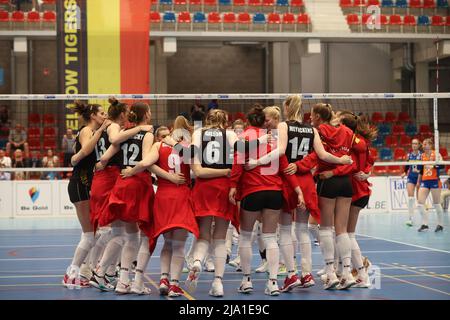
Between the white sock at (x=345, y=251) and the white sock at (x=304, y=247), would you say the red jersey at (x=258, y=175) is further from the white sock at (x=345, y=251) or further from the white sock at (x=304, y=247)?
the white sock at (x=345, y=251)

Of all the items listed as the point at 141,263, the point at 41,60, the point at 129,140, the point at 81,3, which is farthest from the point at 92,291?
the point at 41,60

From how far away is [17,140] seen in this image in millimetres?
23953

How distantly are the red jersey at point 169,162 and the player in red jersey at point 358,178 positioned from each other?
2.03m

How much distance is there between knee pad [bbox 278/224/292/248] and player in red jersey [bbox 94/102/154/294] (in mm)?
1484

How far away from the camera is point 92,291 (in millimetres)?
8367

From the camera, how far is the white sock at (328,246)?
8336mm

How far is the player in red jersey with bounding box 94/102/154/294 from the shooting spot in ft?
26.1

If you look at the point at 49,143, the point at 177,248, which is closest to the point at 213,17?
the point at 49,143

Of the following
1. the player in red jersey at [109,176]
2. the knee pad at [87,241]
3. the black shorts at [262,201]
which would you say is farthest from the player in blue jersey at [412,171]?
the knee pad at [87,241]

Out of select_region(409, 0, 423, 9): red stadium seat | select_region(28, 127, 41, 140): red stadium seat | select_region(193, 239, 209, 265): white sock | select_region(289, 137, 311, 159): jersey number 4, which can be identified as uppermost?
select_region(409, 0, 423, 9): red stadium seat

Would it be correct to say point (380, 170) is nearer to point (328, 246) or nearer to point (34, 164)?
point (34, 164)

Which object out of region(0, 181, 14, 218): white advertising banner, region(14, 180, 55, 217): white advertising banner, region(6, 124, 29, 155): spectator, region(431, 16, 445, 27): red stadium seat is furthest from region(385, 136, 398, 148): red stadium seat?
region(0, 181, 14, 218): white advertising banner

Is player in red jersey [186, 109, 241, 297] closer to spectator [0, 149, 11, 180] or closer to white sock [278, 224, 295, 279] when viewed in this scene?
white sock [278, 224, 295, 279]
